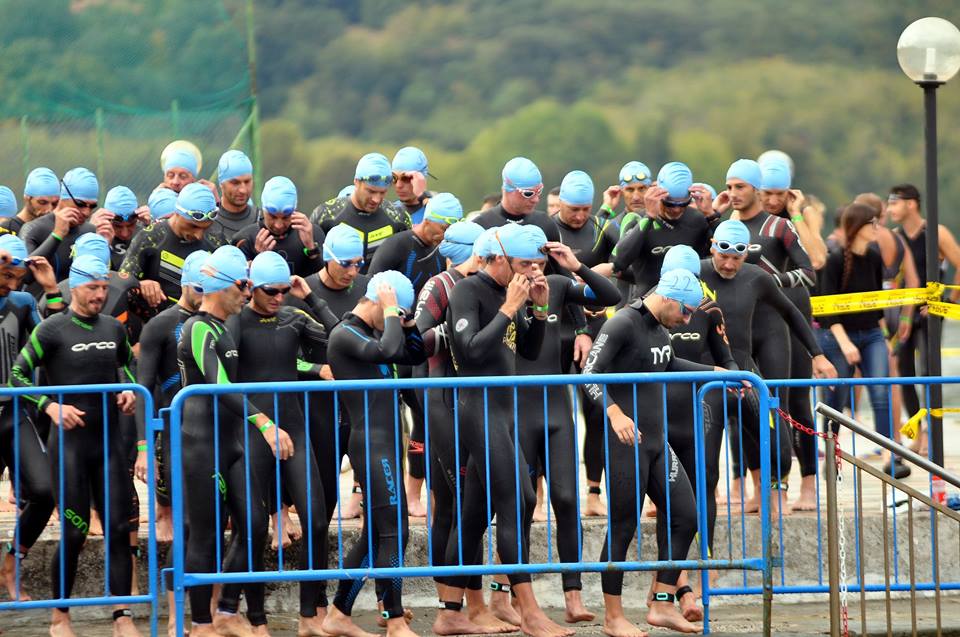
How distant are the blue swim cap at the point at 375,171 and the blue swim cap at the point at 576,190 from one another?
113 centimetres

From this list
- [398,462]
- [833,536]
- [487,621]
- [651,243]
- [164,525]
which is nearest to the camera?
[833,536]

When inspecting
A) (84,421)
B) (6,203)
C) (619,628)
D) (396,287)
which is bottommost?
(619,628)

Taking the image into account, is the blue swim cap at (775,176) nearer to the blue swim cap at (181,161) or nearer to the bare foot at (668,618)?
the bare foot at (668,618)

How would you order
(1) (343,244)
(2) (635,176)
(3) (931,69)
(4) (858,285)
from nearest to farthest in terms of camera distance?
(1) (343,244) → (3) (931,69) → (2) (635,176) → (4) (858,285)

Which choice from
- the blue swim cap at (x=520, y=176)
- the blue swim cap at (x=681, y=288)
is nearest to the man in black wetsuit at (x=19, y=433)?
the blue swim cap at (x=520, y=176)

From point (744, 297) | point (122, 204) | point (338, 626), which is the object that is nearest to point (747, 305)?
point (744, 297)

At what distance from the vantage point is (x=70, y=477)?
8609mm

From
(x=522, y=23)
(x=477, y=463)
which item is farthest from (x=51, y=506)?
(x=522, y=23)

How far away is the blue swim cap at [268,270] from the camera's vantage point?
27.8 feet

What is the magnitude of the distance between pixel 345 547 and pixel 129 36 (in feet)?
52.4

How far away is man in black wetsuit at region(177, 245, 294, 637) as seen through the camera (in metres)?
8.16

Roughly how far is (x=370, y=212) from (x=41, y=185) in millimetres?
2333

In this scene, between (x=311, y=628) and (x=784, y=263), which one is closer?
(x=311, y=628)

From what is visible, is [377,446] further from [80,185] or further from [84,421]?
[80,185]
